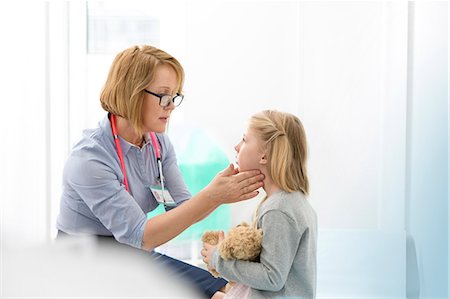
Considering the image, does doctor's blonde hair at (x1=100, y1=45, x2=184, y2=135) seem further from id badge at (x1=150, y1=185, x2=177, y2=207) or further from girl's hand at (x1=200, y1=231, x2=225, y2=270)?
girl's hand at (x1=200, y1=231, x2=225, y2=270)

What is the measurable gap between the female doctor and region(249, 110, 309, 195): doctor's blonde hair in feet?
0.22

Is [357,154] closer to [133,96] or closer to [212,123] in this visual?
[212,123]

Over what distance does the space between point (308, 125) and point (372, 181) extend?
0.90 ft

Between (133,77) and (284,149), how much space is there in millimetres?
466

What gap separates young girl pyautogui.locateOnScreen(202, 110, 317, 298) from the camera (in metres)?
1.54

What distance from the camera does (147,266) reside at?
189 cm

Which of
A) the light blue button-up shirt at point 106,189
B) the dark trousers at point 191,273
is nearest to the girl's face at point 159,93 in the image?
the light blue button-up shirt at point 106,189

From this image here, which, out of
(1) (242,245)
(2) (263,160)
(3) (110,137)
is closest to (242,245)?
(1) (242,245)

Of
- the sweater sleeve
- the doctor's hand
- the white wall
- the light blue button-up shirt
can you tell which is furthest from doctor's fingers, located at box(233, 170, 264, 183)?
the white wall

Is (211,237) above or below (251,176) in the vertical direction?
below

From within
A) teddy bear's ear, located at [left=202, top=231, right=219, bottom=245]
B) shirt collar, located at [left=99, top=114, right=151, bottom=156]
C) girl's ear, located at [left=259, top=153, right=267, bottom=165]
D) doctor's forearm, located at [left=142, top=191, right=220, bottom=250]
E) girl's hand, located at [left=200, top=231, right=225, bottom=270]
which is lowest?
girl's hand, located at [left=200, top=231, right=225, bottom=270]

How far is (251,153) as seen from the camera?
1652 millimetres

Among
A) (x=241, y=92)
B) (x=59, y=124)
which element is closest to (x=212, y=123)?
(x=241, y=92)

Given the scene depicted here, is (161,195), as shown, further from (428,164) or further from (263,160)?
(428,164)
